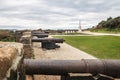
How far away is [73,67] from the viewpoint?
478 cm

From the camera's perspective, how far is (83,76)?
4715 millimetres

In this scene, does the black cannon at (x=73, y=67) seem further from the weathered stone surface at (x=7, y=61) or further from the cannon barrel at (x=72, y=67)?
the weathered stone surface at (x=7, y=61)

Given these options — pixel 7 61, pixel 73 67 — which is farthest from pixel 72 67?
pixel 7 61

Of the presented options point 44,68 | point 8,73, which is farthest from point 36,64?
point 8,73

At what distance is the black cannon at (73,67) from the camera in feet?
15.4

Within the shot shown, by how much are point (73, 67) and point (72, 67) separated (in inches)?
0.7

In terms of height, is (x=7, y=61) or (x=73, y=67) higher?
(x=7, y=61)

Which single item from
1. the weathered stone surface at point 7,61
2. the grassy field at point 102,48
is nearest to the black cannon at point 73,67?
the weathered stone surface at point 7,61

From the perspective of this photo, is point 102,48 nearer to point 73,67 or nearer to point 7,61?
point 73,67

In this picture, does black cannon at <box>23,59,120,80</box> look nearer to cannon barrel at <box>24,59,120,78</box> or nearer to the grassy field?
cannon barrel at <box>24,59,120,78</box>

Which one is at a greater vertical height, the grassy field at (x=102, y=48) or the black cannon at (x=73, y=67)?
the black cannon at (x=73, y=67)

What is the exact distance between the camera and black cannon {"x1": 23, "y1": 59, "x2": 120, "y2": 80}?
15.4 feet

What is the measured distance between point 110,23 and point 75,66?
158 feet

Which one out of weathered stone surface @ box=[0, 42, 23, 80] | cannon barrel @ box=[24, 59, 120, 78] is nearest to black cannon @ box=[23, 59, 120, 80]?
cannon barrel @ box=[24, 59, 120, 78]
